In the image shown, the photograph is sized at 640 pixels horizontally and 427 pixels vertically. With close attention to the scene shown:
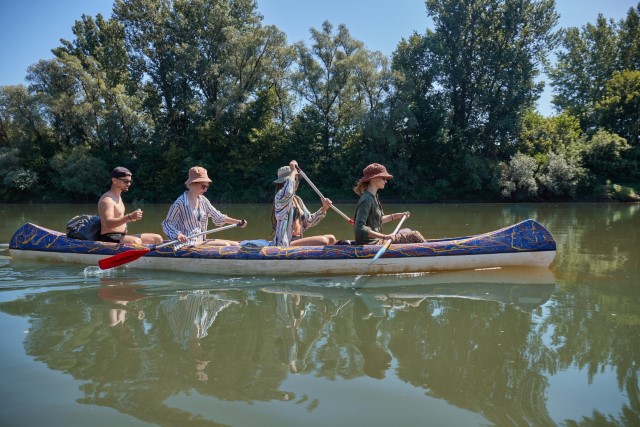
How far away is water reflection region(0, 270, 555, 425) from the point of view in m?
3.06

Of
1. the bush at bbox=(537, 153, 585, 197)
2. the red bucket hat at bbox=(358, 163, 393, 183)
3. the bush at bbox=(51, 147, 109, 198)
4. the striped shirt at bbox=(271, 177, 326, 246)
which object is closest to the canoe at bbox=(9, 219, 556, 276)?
the striped shirt at bbox=(271, 177, 326, 246)

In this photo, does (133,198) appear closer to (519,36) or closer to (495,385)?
(519,36)

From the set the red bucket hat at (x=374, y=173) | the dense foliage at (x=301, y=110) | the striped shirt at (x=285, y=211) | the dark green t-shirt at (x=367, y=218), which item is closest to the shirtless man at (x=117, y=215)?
the striped shirt at (x=285, y=211)

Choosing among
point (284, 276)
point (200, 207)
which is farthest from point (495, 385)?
point (200, 207)

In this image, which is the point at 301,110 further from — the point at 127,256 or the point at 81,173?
the point at 127,256

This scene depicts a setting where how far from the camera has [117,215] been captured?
662cm

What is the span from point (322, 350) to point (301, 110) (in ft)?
92.4

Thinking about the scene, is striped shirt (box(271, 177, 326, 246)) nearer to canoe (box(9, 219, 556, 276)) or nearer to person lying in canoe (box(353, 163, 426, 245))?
canoe (box(9, 219, 556, 276))

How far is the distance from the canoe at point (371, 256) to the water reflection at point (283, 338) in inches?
12.1

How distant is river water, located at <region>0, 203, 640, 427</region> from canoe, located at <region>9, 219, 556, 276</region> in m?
0.17

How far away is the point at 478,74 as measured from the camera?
2880 cm

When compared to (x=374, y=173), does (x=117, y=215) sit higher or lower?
lower

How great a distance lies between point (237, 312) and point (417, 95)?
26.4m

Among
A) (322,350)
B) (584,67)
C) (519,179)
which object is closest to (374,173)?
(322,350)
